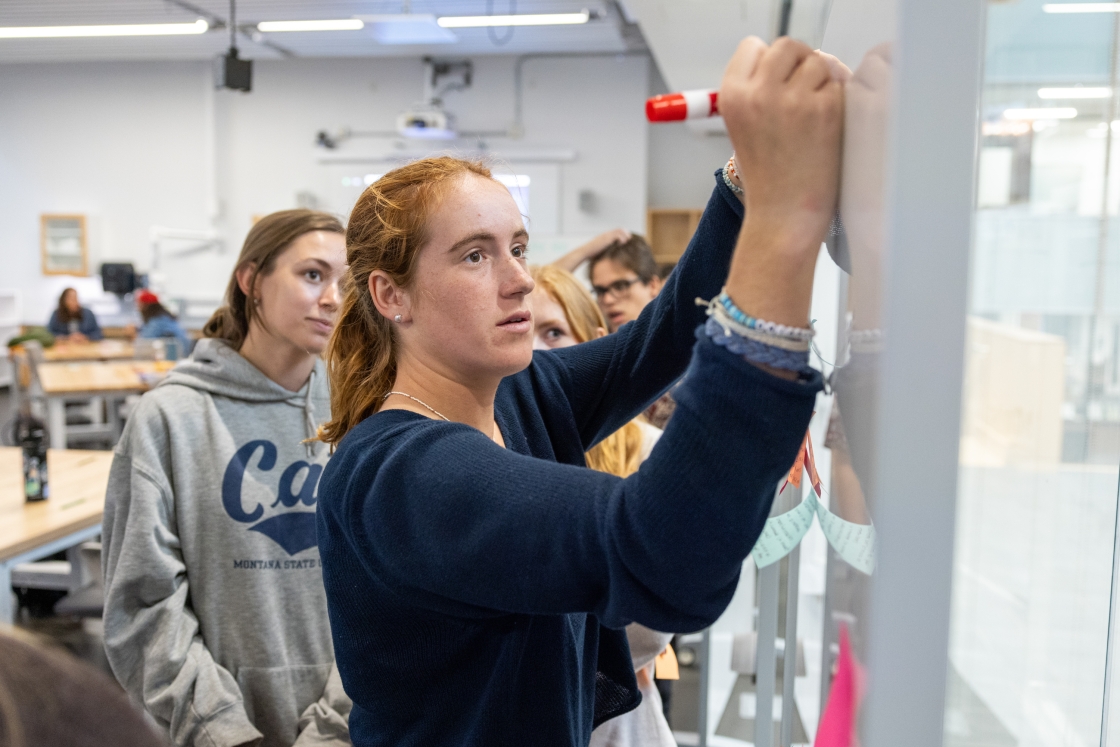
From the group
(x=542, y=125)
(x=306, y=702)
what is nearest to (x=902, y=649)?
(x=306, y=702)

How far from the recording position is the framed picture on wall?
10.8m

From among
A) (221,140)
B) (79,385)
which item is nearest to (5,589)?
(79,385)

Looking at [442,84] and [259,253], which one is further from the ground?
[442,84]

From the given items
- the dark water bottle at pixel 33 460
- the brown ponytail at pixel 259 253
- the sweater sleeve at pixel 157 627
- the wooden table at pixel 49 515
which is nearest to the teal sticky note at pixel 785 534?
the sweater sleeve at pixel 157 627

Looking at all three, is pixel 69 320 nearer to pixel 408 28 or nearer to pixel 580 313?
pixel 408 28

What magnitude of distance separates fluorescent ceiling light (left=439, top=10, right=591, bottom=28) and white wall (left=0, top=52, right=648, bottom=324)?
6.78 ft

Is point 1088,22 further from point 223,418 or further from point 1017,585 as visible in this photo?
point 223,418

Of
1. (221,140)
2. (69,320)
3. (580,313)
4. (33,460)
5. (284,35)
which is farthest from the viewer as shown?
(221,140)

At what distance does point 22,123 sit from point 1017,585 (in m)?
12.9

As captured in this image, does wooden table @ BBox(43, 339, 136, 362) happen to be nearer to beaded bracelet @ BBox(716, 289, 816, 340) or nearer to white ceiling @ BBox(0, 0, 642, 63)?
white ceiling @ BBox(0, 0, 642, 63)

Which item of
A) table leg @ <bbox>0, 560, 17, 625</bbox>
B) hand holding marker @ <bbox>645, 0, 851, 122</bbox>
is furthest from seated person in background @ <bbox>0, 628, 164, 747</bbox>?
table leg @ <bbox>0, 560, 17, 625</bbox>

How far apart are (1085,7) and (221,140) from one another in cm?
1120

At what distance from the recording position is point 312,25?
26.7ft

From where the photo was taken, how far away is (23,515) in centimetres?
254
